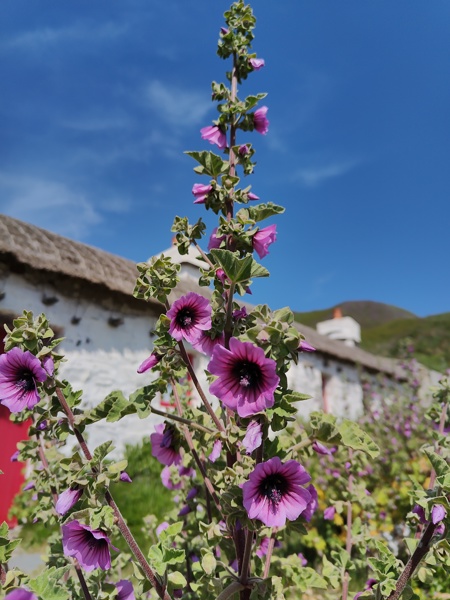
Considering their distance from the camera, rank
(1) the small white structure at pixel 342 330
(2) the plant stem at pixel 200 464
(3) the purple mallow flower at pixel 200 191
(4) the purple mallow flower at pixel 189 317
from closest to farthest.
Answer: (4) the purple mallow flower at pixel 189 317 < (2) the plant stem at pixel 200 464 < (3) the purple mallow flower at pixel 200 191 < (1) the small white structure at pixel 342 330

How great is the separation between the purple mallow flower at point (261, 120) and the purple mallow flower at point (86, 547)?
4.73 ft

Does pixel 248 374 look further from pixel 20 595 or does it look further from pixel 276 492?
pixel 20 595

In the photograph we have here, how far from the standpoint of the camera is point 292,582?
1.63m

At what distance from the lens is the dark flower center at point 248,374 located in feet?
3.53

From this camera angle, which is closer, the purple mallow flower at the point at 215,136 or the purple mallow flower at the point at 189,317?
the purple mallow flower at the point at 189,317

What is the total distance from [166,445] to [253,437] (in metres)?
0.71

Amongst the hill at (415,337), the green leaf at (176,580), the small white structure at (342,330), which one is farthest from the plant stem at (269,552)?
the small white structure at (342,330)

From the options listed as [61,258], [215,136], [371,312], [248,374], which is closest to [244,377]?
[248,374]

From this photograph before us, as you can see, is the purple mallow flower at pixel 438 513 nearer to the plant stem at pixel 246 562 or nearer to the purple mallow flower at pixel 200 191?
the plant stem at pixel 246 562

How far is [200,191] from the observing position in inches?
59.3

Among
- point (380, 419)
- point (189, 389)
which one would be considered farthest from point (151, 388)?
point (380, 419)

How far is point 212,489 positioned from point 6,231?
4.83 m

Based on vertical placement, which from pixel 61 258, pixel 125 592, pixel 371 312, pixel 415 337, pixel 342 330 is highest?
pixel 371 312

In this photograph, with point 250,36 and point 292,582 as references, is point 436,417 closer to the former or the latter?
point 292,582
